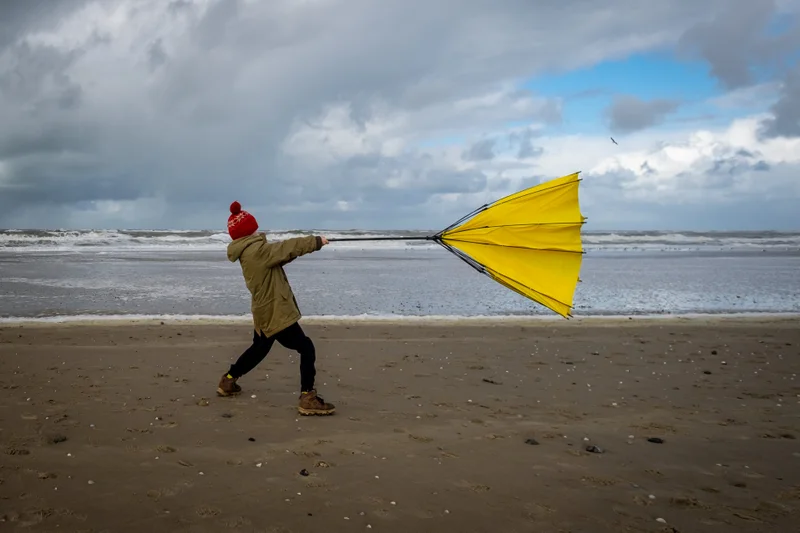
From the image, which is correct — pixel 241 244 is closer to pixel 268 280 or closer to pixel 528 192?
pixel 268 280

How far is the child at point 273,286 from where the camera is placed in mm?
5934

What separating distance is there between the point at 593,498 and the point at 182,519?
112 inches

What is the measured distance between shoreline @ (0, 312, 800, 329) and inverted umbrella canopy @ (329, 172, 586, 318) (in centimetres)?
584

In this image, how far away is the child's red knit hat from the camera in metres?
6.17

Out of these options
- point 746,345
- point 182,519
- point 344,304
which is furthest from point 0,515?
point 344,304

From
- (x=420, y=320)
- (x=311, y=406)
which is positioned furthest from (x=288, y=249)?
(x=420, y=320)

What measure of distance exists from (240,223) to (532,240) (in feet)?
10.4

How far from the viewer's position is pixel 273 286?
237 inches

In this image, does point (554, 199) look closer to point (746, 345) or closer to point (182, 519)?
point (182, 519)

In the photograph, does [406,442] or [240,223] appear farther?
[240,223]

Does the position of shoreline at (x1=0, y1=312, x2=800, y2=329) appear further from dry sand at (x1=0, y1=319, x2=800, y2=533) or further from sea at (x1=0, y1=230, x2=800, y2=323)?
dry sand at (x1=0, y1=319, x2=800, y2=533)

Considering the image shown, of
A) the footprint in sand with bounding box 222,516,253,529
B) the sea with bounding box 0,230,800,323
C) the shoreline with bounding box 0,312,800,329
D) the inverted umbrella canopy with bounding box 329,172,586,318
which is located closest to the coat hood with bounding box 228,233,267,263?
the inverted umbrella canopy with bounding box 329,172,586,318

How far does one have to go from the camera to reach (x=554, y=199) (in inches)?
266

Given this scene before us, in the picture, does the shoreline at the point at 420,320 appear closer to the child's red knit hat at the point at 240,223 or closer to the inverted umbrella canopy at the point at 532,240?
the inverted umbrella canopy at the point at 532,240
